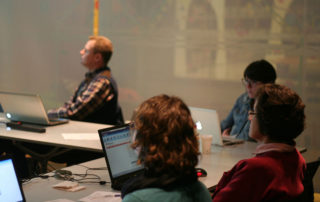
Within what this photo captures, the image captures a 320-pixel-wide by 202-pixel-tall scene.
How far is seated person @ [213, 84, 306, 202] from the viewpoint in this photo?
1.83 m

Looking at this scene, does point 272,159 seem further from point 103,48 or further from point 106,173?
point 103,48

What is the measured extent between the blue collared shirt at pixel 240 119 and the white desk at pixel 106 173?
0.19m

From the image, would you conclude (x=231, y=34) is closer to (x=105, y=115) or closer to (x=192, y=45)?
(x=192, y=45)

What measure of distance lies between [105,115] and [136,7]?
5.63 ft

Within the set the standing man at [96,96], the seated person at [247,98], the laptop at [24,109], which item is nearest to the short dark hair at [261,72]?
the seated person at [247,98]

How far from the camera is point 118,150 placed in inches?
93.8

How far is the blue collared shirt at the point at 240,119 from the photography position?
3818 mm

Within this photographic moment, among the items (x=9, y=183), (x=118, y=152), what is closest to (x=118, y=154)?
(x=118, y=152)

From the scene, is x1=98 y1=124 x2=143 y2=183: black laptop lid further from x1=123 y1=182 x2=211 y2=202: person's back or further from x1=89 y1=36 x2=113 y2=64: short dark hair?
x1=89 y1=36 x2=113 y2=64: short dark hair

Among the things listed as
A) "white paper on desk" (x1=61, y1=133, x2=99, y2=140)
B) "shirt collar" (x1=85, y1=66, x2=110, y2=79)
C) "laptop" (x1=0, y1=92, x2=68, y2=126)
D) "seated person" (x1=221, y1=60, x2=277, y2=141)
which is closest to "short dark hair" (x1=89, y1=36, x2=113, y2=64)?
"shirt collar" (x1=85, y1=66, x2=110, y2=79)

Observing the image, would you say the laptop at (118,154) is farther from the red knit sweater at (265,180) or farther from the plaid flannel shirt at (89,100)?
the plaid flannel shirt at (89,100)

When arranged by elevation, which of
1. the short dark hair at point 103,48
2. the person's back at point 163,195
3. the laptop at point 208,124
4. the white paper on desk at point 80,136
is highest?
the short dark hair at point 103,48

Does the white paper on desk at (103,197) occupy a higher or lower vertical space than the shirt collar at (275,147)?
lower

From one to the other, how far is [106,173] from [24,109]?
1472 mm
